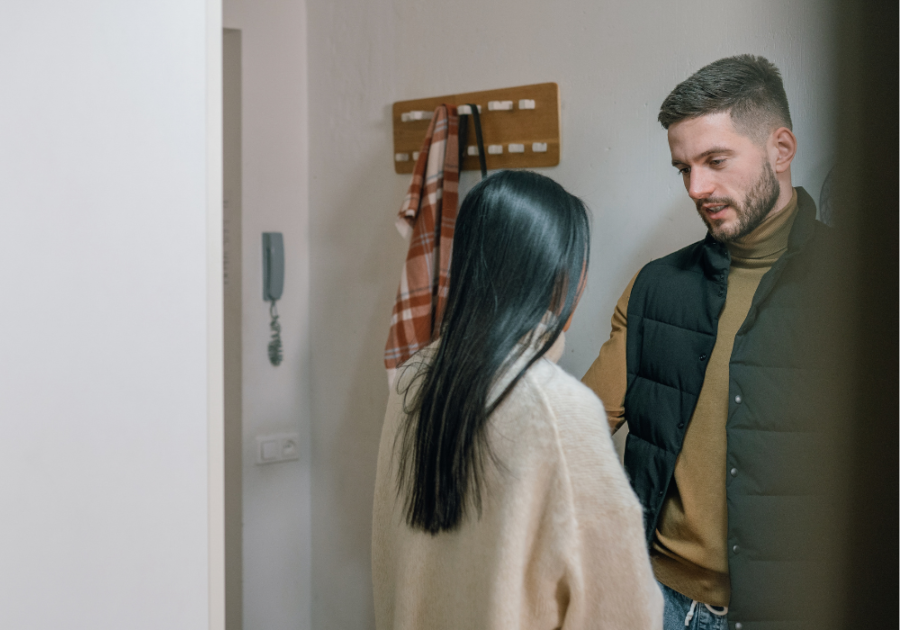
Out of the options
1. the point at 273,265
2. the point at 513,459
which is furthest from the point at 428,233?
the point at 513,459

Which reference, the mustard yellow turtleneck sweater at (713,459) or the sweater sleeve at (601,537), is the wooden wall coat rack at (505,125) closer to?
the mustard yellow turtleneck sweater at (713,459)

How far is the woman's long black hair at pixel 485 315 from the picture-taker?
0.71 meters

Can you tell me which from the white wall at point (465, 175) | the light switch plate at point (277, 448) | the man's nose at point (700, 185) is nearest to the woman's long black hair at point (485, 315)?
the man's nose at point (700, 185)

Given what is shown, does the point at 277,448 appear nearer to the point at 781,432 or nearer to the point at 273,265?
the point at 273,265

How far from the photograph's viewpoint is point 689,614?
804 millimetres

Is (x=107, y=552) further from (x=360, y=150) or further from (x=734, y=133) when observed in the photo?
(x=360, y=150)

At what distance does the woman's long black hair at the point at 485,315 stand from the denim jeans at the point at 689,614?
306 millimetres

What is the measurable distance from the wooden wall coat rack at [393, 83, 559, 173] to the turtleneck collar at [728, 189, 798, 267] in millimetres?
396

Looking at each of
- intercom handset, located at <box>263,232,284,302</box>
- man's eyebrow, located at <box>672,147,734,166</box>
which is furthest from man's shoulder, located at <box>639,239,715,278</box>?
intercom handset, located at <box>263,232,284,302</box>

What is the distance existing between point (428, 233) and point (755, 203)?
1.98ft

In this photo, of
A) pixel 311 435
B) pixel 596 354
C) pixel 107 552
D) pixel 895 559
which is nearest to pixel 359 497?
pixel 311 435

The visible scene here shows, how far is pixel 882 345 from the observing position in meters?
0.71

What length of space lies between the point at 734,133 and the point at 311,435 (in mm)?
1111

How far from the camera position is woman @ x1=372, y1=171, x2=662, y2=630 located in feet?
2.21
